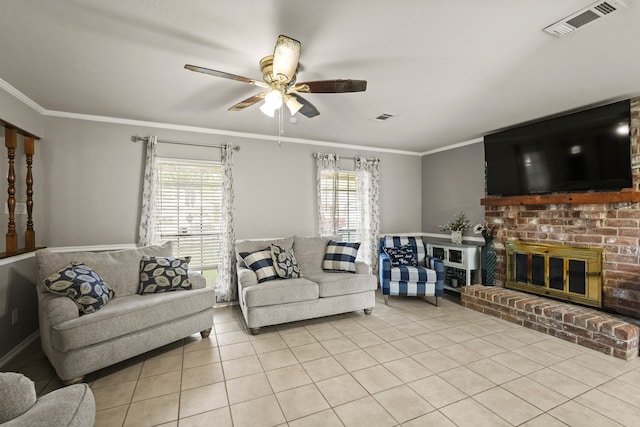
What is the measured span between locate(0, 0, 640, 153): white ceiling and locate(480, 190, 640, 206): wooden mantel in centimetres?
102

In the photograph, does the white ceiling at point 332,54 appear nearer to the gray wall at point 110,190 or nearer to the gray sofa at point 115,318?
the gray wall at point 110,190

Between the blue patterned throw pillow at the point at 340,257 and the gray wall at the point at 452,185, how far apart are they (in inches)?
84.1

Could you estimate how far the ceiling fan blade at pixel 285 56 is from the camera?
1829 mm

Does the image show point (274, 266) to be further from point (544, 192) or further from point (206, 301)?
point (544, 192)

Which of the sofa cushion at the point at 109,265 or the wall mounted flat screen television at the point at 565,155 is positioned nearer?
the sofa cushion at the point at 109,265

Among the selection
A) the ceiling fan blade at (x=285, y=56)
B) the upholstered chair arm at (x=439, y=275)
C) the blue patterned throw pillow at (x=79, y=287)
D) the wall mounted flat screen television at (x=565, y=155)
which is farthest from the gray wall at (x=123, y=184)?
the wall mounted flat screen television at (x=565, y=155)

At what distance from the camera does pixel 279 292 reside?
3.48 m

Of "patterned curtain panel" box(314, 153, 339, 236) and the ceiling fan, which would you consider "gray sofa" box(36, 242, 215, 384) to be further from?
"patterned curtain panel" box(314, 153, 339, 236)

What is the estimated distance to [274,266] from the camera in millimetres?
3855

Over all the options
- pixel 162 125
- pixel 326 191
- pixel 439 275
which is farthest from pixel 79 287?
pixel 439 275

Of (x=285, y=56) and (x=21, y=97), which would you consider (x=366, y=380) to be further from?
(x=21, y=97)

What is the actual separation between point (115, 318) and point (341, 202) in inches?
140

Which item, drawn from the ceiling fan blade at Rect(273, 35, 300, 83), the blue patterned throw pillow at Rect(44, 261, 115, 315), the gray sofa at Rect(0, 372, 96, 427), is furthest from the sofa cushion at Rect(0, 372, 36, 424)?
the ceiling fan blade at Rect(273, 35, 300, 83)

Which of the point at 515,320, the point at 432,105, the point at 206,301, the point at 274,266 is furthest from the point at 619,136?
the point at 206,301
